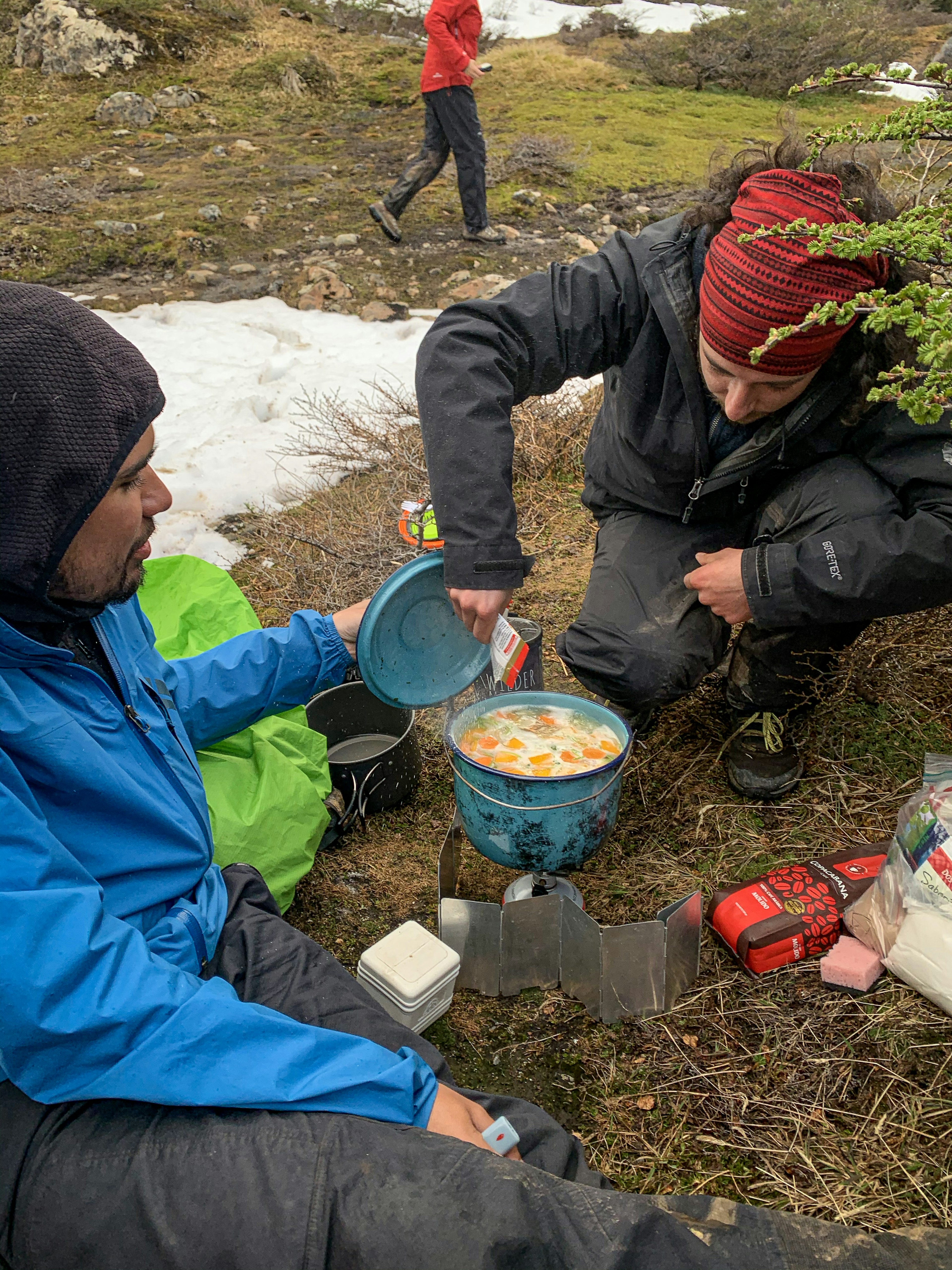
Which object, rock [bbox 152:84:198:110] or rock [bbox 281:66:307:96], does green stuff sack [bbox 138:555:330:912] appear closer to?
rock [bbox 152:84:198:110]

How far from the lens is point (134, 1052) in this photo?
1.36m

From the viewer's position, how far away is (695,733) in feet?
9.18

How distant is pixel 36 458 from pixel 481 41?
58.6ft

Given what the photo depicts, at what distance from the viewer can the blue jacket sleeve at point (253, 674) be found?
7.08 ft

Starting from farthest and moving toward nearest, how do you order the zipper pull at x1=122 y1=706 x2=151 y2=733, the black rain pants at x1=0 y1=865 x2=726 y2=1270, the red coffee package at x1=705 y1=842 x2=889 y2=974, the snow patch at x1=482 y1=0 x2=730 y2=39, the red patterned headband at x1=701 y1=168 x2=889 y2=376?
the snow patch at x1=482 y1=0 x2=730 y2=39 → the red coffee package at x1=705 y1=842 x2=889 y2=974 → the red patterned headband at x1=701 y1=168 x2=889 y2=376 → the zipper pull at x1=122 y1=706 x2=151 y2=733 → the black rain pants at x1=0 y1=865 x2=726 y2=1270

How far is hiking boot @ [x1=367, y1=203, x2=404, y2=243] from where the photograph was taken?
7.58 m

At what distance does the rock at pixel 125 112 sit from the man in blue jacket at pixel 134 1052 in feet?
35.2

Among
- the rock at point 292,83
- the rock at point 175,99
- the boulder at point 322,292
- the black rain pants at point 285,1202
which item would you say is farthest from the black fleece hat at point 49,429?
the rock at point 292,83

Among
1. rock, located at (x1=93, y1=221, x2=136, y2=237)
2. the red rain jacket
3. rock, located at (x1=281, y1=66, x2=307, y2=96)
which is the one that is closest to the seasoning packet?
the red rain jacket

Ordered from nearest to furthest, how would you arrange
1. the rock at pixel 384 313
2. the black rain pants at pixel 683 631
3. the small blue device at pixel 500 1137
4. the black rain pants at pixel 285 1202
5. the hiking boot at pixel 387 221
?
the black rain pants at pixel 285 1202 → the small blue device at pixel 500 1137 → the black rain pants at pixel 683 631 → the rock at pixel 384 313 → the hiking boot at pixel 387 221

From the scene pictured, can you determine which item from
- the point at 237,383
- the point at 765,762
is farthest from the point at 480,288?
the point at 765,762

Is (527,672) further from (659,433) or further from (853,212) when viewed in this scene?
(853,212)

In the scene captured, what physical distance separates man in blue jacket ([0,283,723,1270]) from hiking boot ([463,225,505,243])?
6.79 m

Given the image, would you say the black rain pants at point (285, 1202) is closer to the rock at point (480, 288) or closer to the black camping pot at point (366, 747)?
the black camping pot at point (366, 747)
